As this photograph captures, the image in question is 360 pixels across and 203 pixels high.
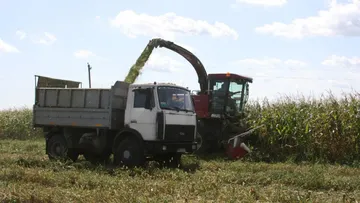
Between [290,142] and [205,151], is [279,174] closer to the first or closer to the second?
[290,142]

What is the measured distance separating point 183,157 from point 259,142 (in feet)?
9.57

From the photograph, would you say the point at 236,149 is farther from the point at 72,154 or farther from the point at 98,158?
the point at 72,154

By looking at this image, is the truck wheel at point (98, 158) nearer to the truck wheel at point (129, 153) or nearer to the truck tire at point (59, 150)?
the truck tire at point (59, 150)

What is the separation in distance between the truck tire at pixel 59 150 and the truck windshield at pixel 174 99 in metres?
4.10

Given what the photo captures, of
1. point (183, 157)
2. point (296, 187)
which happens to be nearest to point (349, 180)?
point (296, 187)

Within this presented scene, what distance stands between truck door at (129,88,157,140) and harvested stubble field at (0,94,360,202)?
1026mm

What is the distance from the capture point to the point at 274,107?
57.8 feet

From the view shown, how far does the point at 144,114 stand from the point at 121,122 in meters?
1.19

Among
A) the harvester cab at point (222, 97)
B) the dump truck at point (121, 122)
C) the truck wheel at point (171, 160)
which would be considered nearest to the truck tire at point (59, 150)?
the dump truck at point (121, 122)

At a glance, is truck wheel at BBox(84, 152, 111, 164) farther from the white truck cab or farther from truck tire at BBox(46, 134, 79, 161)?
the white truck cab

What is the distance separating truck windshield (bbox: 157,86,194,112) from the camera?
13.5m

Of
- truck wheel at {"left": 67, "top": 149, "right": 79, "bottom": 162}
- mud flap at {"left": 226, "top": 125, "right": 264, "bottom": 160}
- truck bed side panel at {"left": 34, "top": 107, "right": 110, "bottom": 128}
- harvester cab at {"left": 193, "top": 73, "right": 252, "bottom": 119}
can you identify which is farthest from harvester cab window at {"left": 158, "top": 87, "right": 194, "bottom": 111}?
truck wheel at {"left": 67, "top": 149, "right": 79, "bottom": 162}

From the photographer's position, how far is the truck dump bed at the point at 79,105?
14.3 metres

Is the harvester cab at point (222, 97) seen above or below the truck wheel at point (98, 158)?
above
